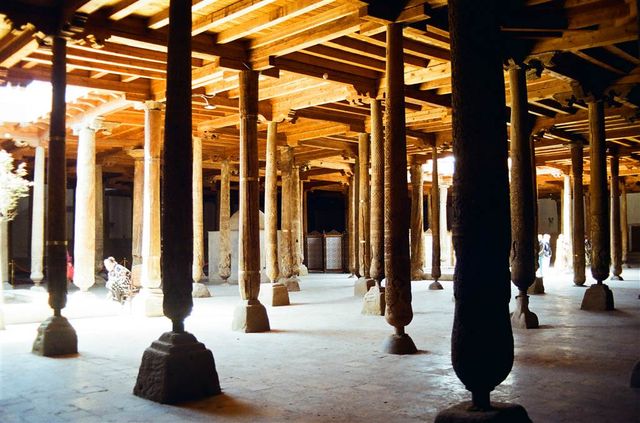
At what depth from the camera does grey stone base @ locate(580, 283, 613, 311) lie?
40.9ft

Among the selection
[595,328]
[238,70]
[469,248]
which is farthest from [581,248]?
[469,248]

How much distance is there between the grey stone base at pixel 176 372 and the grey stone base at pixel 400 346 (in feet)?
9.13

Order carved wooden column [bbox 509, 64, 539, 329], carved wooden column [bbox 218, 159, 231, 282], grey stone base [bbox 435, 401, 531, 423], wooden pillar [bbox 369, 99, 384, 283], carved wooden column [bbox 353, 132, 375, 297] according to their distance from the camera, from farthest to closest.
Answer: carved wooden column [bbox 218, 159, 231, 282] < carved wooden column [bbox 353, 132, 375, 297] < wooden pillar [bbox 369, 99, 384, 283] < carved wooden column [bbox 509, 64, 539, 329] < grey stone base [bbox 435, 401, 531, 423]

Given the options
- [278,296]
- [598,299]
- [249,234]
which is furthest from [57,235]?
[598,299]

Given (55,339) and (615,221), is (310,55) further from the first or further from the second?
(615,221)

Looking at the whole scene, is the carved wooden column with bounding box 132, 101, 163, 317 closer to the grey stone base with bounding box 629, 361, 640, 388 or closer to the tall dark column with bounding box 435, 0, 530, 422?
the grey stone base with bounding box 629, 361, 640, 388

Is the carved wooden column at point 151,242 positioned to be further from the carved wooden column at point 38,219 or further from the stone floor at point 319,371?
the carved wooden column at point 38,219

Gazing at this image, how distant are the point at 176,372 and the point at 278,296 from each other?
28.1 ft

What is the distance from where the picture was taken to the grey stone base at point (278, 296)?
14.2 metres

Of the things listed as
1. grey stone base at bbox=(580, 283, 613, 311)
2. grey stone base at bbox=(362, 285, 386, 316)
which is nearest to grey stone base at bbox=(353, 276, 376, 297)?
grey stone base at bbox=(362, 285, 386, 316)

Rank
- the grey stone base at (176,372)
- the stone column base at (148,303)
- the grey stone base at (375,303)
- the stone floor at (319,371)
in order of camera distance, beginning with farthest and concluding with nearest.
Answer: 1. the stone column base at (148,303)
2. the grey stone base at (375,303)
3. the grey stone base at (176,372)
4. the stone floor at (319,371)

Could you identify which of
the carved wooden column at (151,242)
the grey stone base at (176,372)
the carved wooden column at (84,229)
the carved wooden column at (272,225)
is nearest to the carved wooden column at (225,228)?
the carved wooden column at (272,225)

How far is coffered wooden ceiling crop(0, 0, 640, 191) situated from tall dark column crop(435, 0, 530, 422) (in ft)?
15.6

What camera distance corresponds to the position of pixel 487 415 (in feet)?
11.4
